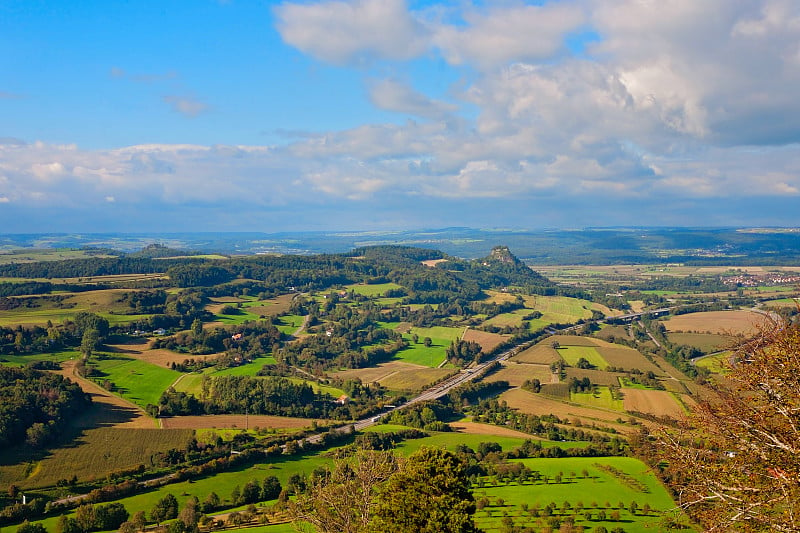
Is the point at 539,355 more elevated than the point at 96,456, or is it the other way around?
the point at 96,456

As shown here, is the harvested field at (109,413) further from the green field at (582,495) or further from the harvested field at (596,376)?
the harvested field at (596,376)

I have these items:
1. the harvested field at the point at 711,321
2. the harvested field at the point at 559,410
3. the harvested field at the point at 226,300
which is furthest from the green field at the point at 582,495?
the harvested field at the point at 226,300

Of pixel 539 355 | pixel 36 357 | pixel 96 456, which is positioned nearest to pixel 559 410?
pixel 539 355

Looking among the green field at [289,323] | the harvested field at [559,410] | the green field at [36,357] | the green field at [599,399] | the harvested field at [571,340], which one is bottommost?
the harvested field at [559,410]

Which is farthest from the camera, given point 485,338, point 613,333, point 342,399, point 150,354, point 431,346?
point 613,333

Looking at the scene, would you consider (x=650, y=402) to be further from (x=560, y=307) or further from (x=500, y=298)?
(x=500, y=298)

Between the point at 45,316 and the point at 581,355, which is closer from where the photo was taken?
the point at 581,355

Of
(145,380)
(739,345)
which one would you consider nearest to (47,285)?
(145,380)

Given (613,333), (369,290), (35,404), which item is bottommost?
(613,333)

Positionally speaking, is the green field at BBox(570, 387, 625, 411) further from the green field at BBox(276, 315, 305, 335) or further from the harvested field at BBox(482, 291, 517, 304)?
the harvested field at BBox(482, 291, 517, 304)
